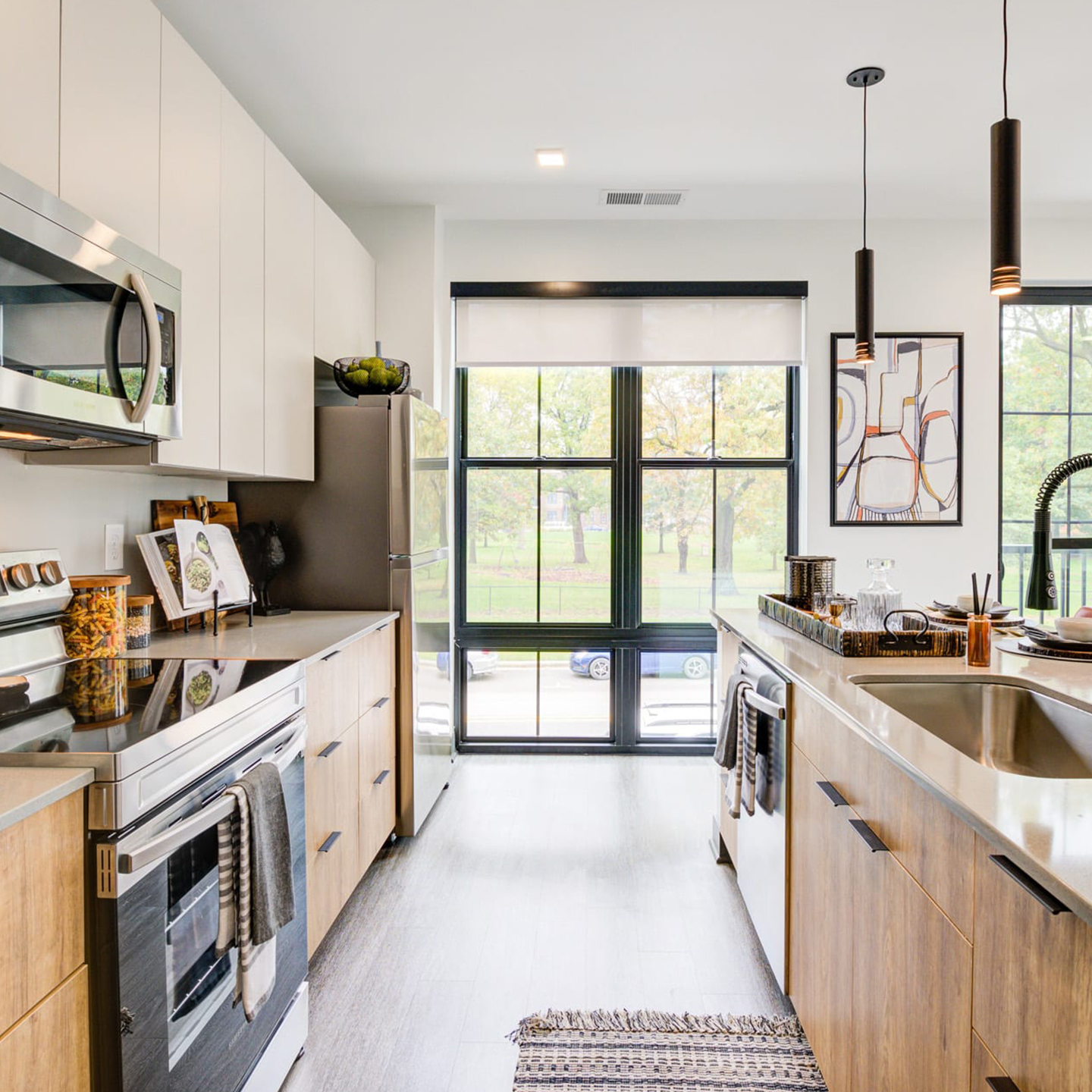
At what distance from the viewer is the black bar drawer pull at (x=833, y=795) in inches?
58.0

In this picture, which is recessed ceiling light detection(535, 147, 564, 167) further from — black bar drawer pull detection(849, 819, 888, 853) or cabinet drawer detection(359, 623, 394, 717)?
black bar drawer pull detection(849, 819, 888, 853)

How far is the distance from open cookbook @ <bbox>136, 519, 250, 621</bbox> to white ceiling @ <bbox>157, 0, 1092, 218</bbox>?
1.54 meters

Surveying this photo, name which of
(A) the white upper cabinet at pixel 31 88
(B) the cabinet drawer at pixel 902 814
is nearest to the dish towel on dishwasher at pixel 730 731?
(B) the cabinet drawer at pixel 902 814

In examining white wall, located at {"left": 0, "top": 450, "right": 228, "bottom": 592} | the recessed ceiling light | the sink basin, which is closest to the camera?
the sink basin

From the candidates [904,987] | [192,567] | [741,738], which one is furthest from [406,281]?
[904,987]

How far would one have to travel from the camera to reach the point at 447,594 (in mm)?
3512

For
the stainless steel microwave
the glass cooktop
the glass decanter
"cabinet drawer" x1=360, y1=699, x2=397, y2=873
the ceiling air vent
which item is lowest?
"cabinet drawer" x1=360, y1=699, x2=397, y2=873

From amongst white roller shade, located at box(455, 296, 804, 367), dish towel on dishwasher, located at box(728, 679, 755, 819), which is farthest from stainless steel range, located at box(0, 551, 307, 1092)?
white roller shade, located at box(455, 296, 804, 367)

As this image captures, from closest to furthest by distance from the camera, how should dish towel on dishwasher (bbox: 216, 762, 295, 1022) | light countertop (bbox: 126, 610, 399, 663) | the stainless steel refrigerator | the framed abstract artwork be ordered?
dish towel on dishwasher (bbox: 216, 762, 295, 1022) < light countertop (bbox: 126, 610, 399, 663) < the stainless steel refrigerator < the framed abstract artwork

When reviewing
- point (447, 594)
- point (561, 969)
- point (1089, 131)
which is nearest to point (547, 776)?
point (447, 594)

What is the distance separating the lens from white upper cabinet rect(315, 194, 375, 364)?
2.93m

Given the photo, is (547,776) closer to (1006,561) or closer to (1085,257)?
(1006,561)

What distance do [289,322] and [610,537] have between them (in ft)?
6.66

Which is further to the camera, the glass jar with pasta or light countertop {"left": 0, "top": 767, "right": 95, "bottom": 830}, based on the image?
the glass jar with pasta
